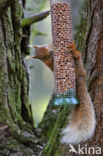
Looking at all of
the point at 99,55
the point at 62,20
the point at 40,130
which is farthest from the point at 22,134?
the point at 62,20

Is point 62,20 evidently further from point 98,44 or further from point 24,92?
point 24,92

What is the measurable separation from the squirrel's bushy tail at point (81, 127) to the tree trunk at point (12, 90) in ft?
2.38

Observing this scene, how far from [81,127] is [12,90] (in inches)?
43.7

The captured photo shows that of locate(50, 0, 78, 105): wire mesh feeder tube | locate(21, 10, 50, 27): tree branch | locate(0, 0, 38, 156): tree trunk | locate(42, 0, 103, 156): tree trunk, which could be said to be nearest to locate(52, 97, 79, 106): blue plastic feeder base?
locate(50, 0, 78, 105): wire mesh feeder tube

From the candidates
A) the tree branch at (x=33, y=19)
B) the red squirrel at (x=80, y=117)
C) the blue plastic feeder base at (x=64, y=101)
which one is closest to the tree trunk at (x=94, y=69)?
the red squirrel at (x=80, y=117)

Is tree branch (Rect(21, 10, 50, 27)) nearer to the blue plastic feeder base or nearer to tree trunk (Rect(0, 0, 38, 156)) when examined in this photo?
tree trunk (Rect(0, 0, 38, 156))

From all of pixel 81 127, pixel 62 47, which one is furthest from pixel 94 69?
pixel 81 127

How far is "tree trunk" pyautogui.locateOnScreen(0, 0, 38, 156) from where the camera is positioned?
9.75 feet

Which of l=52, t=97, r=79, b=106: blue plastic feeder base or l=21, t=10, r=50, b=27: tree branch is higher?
l=21, t=10, r=50, b=27: tree branch

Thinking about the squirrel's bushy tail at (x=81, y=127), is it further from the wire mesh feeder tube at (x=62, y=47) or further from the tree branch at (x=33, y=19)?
the tree branch at (x=33, y=19)

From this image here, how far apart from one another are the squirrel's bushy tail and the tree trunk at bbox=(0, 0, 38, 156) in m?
0.72

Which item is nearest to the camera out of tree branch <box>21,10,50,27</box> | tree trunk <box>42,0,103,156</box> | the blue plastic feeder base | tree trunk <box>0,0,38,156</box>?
the blue plastic feeder base

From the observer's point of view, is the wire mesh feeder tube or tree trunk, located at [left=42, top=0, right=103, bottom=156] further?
tree trunk, located at [left=42, top=0, right=103, bottom=156]

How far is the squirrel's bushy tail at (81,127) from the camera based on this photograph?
7.38ft
